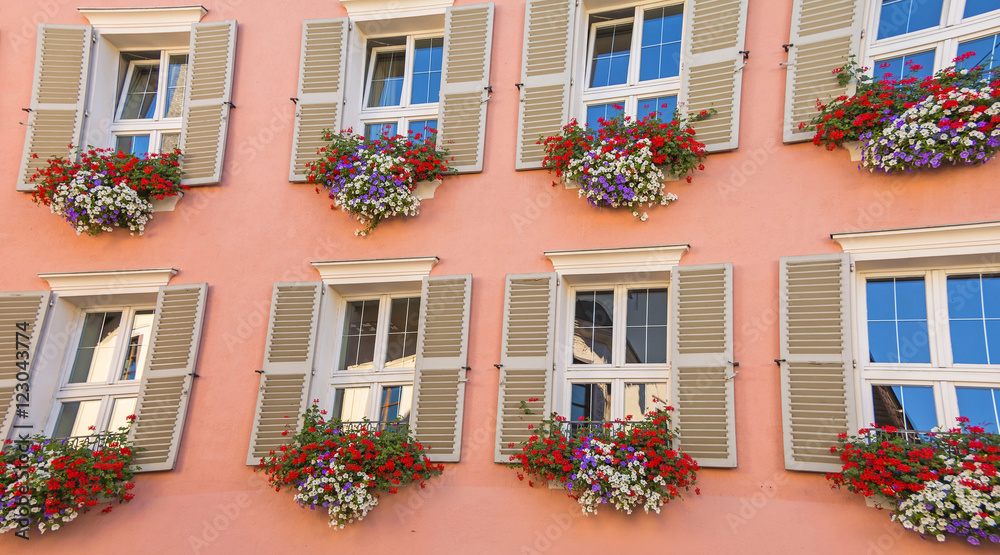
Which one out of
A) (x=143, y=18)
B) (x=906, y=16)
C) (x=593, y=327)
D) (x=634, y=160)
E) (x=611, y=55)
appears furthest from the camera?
(x=143, y=18)

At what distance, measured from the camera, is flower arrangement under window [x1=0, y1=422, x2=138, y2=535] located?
21.0 feet

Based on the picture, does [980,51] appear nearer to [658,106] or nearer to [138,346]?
[658,106]

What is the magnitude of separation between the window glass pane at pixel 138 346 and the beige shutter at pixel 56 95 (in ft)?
5.13

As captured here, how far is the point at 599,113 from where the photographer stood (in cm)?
738

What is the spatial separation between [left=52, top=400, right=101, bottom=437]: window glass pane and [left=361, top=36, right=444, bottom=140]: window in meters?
3.28

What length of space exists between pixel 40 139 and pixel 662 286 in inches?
221

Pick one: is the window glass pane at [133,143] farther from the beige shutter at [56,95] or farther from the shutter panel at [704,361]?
the shutter panel at [704,361]

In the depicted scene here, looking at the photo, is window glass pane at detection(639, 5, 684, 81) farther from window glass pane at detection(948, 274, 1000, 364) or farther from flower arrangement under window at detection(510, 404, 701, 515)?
flower arrangement under window at detection(510, 404, 701, 515)

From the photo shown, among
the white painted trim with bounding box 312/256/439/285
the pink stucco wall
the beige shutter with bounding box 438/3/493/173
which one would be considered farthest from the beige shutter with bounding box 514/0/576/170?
the white painted trim with bounding box 312/256/439/285

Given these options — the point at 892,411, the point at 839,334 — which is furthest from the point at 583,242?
the point at 892,411

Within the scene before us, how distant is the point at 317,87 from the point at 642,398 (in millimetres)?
3850

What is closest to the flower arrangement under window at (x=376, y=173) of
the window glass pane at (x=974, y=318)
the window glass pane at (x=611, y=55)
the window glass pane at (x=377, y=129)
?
the window glass pane at (x=377, y=129)


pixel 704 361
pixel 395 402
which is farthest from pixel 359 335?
pixel 704 361

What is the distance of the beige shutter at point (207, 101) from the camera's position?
7.66 m
